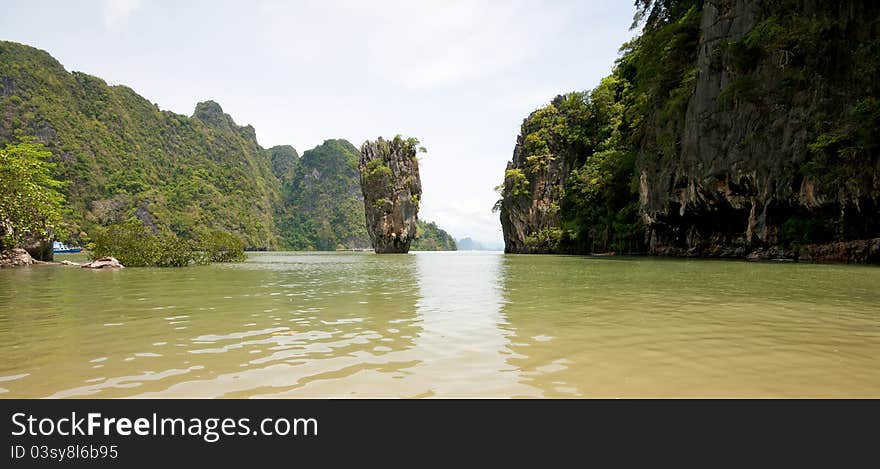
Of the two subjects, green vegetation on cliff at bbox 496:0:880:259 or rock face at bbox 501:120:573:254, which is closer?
green vegetation on cliff at bbox 496:0:880:259

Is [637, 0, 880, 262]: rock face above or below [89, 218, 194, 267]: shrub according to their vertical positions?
above

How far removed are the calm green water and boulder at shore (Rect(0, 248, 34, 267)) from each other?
18981 mm

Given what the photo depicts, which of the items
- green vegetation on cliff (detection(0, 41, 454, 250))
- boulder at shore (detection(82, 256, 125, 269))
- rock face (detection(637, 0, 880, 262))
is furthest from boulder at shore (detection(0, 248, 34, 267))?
rock face (detection(637, 0, 880, 262))

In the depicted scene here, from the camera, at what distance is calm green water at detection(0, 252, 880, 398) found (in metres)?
3.09

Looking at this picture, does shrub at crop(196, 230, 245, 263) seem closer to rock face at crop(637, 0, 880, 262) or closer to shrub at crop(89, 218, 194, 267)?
shrub at crop(89, 218, 194, 267)

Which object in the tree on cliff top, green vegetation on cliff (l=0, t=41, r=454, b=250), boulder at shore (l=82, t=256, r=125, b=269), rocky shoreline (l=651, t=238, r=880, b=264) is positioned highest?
green vegetation on cliff (l=0, t=41, r=454, b=250)

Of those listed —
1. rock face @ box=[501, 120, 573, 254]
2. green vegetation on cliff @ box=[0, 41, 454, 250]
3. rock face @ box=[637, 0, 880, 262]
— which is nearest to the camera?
rock face @ box=[637, 0, 880, 262]

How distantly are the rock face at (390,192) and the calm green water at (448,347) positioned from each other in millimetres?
55984

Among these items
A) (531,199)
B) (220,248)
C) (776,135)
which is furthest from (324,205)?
(776,135)

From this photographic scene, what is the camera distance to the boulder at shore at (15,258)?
70.2 feet
